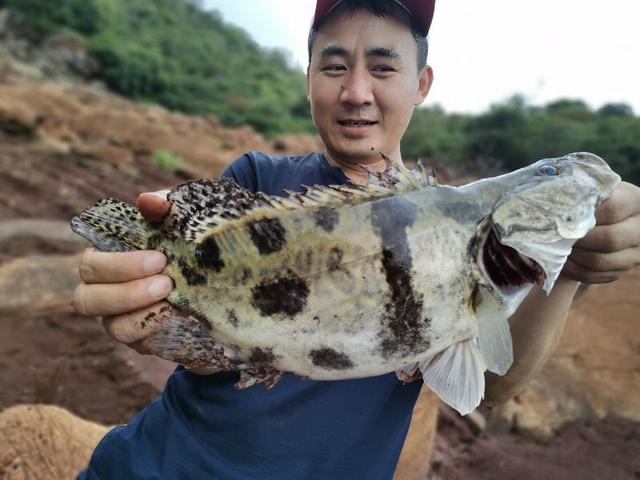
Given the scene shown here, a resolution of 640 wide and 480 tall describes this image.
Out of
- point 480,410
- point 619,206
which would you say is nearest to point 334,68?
point 619,206

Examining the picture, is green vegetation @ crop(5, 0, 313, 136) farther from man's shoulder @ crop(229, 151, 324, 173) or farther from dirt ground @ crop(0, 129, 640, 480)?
man's shoulder @ crop(229, 151, 324, 173)

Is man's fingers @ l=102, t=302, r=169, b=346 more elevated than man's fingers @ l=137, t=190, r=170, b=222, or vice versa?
man's fingers @ l=137, t=190, r=170, b=222

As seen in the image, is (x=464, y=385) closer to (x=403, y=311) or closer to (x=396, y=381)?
(x=403, y=311)

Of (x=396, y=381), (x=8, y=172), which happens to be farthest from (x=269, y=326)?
(x=8, y=172)

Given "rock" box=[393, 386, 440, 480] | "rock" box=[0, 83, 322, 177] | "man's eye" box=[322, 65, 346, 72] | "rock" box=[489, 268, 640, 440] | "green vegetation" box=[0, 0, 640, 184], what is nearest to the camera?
"man's eye" box=[322, 65, 346, 72]

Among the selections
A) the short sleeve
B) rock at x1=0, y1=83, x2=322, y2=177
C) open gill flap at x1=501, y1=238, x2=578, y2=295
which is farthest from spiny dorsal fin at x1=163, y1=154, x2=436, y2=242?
rock at x1=0, y1=83, x2=322, y2=177

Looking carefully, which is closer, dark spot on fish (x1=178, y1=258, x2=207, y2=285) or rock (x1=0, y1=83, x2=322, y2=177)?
dark spot on fish (x1=178, y1=258, x2=207, y2=285)

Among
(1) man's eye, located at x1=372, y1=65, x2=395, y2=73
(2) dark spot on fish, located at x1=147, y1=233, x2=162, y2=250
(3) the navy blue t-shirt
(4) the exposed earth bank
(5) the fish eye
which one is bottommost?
(4) the exposed earth bank
